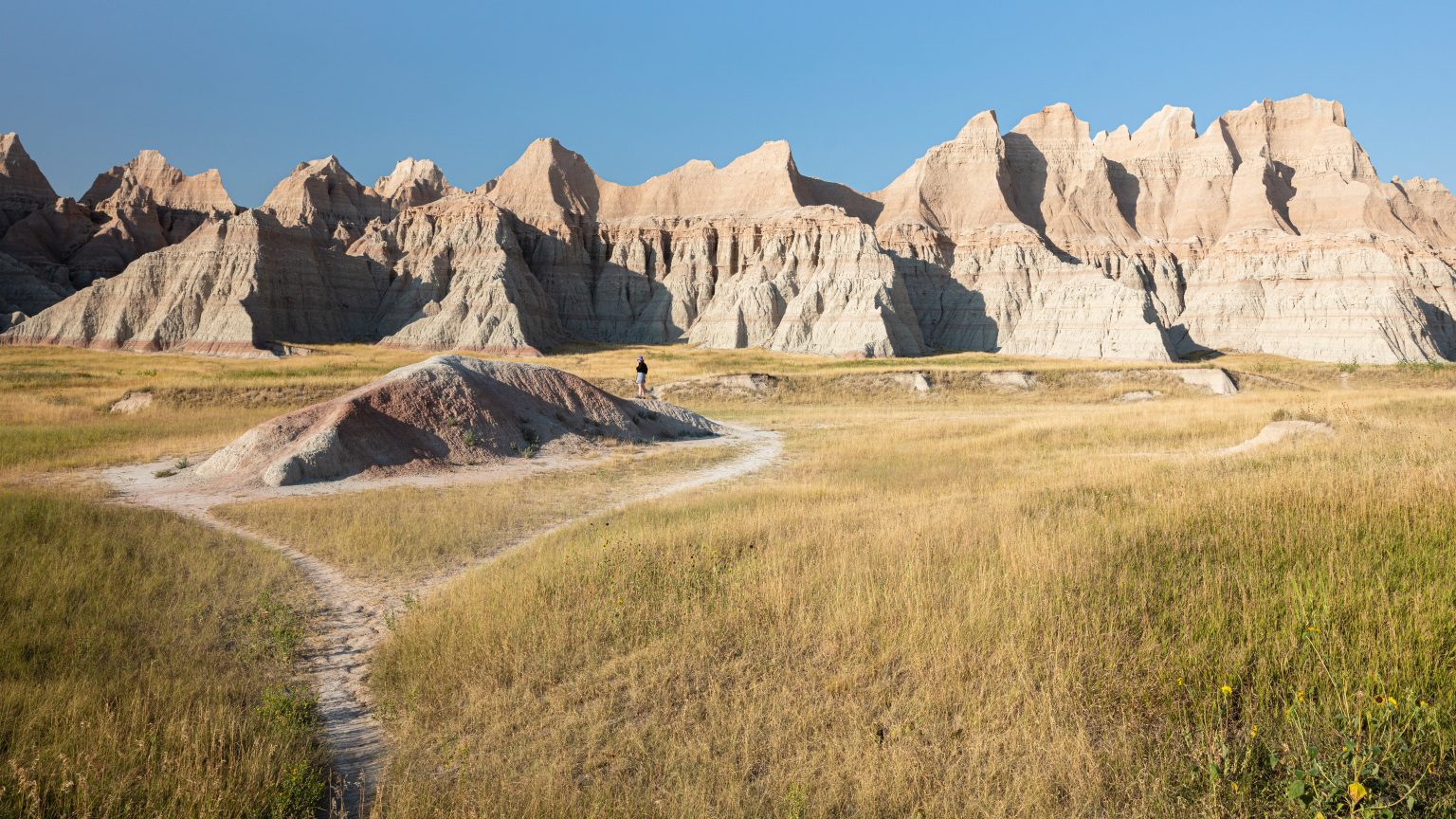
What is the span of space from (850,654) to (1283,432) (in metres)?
16.3

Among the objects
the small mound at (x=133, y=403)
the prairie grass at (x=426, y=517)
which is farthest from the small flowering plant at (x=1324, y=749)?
the small mound at (x=133, y=403)

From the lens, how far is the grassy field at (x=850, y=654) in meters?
4.03

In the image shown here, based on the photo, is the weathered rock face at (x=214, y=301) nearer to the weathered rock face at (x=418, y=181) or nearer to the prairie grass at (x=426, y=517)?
the prairie grass at (x=426, y=517)

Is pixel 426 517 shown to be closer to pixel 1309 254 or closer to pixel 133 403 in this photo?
pixel 133 403

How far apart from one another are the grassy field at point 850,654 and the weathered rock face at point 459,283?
73.0 m

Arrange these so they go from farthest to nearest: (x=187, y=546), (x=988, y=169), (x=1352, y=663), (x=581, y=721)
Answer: (x=988, y=169) < (x=187, y=546) < (x=581, y=721) < (x=1352, y=663)

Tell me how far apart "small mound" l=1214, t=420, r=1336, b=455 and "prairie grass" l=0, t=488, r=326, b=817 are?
55.7 ft

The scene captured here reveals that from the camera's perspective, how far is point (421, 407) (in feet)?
68.0

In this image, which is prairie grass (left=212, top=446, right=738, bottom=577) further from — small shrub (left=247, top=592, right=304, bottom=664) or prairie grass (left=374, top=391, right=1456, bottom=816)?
prairie grass (left=374, top=391, right=1456, bottom=816)

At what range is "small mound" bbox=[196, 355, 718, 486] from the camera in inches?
679

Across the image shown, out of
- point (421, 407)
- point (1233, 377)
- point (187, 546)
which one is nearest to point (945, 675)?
point (187, 546)

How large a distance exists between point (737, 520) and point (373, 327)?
87.4m

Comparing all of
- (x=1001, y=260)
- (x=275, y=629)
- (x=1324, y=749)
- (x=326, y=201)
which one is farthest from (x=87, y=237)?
(x=1324, y=749)

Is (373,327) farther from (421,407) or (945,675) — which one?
(945,675)
